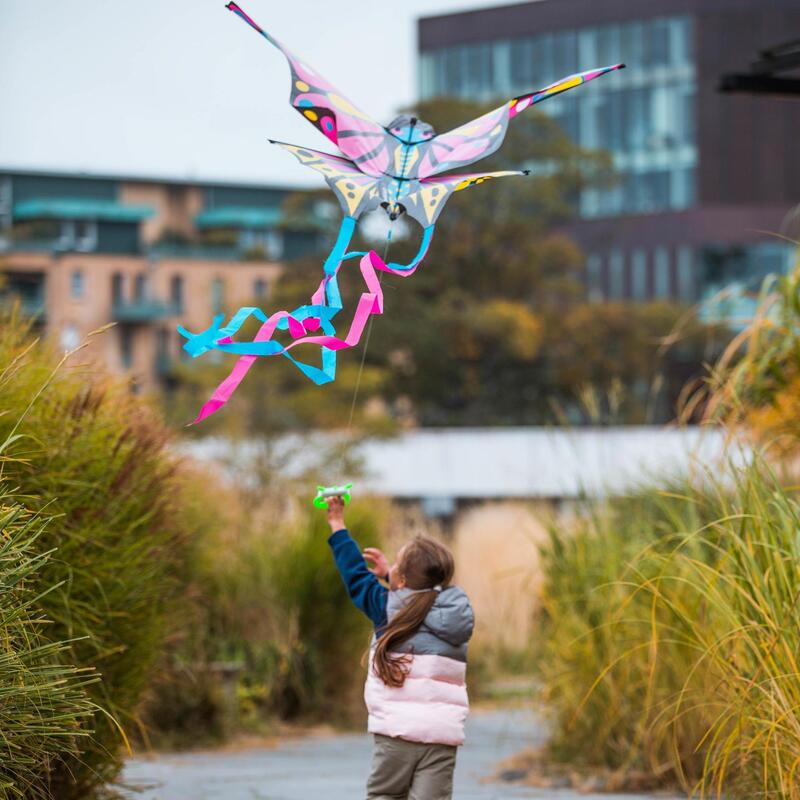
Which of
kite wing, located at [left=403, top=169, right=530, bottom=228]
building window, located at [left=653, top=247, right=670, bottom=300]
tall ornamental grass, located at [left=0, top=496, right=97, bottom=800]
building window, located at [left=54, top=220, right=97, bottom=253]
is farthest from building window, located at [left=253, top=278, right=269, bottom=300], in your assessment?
tall ornamental grass, located at [left=0, top=496, right=97, bottom=800]

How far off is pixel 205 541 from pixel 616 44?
48413 millimetres

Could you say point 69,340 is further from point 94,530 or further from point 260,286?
point 260,286

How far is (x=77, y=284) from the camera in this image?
69062 mm

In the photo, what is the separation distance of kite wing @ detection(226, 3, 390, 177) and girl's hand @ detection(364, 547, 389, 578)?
1.33 metres

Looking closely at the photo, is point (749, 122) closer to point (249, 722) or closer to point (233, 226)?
point (233, 226)

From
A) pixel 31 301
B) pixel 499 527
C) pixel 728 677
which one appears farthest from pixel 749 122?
pixel 728 677

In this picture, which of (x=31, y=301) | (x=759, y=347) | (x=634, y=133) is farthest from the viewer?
(x=31, y=301)

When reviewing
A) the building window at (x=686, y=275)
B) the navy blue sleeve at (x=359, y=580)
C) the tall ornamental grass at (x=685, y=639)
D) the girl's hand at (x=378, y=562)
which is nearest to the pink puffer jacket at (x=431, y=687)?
the navy blue sleeve at (x=359, y=580)

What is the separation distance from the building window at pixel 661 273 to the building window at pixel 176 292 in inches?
1068

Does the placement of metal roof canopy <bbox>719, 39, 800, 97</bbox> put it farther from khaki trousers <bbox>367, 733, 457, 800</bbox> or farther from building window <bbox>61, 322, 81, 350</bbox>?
khaki trousers <bbox>367, 733, 457, 800</bbox>

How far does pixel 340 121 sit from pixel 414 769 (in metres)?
2.24

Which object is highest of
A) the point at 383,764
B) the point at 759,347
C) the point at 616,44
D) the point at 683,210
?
the point at 616,44

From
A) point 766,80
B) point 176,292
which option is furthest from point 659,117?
point 766,80

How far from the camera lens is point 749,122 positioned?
178ft
